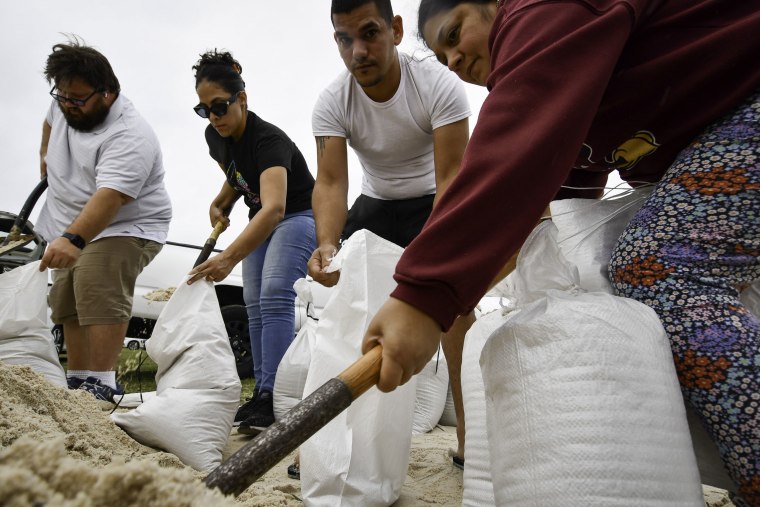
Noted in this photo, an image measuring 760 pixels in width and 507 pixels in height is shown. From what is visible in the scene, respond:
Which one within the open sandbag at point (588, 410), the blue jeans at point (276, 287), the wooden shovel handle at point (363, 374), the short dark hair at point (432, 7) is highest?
the short dark hair at point (432, 7)

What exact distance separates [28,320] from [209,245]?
2.97ft

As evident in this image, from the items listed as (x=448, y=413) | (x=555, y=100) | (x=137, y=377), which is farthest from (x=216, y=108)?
(x=137, y=377)

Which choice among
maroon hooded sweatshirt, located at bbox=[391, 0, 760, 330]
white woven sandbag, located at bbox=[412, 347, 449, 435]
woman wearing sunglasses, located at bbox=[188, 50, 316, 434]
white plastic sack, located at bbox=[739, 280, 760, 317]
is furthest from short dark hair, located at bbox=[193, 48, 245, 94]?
white plastic sack, located at bbox=[739, 280, 760, 317]

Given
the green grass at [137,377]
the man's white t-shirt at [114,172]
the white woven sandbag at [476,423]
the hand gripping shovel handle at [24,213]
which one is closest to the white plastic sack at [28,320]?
the man's white t-shirt at [114,172]

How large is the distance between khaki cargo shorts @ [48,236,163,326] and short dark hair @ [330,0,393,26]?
1604mm

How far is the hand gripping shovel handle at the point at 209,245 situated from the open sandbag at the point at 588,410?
2.05 m

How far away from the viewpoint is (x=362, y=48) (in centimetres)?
213

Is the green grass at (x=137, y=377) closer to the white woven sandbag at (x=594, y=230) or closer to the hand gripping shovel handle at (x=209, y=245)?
the hand gripping shovel handle at (x=209, y=245)

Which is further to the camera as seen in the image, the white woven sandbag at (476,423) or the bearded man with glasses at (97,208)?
the bearded man with glasses at (97,208)

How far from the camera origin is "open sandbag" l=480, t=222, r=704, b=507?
0.87 m

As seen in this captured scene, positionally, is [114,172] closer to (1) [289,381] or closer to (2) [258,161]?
(2) [258,161]

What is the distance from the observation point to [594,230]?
53.1 inches

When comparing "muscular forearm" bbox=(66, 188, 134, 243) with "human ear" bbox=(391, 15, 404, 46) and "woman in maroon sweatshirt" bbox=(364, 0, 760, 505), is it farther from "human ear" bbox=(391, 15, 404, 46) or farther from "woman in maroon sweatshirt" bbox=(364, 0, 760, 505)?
"woman in maroon sweatshirt" bbox=(364, 0, 760, 505)

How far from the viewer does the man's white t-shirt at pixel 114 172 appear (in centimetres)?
288
